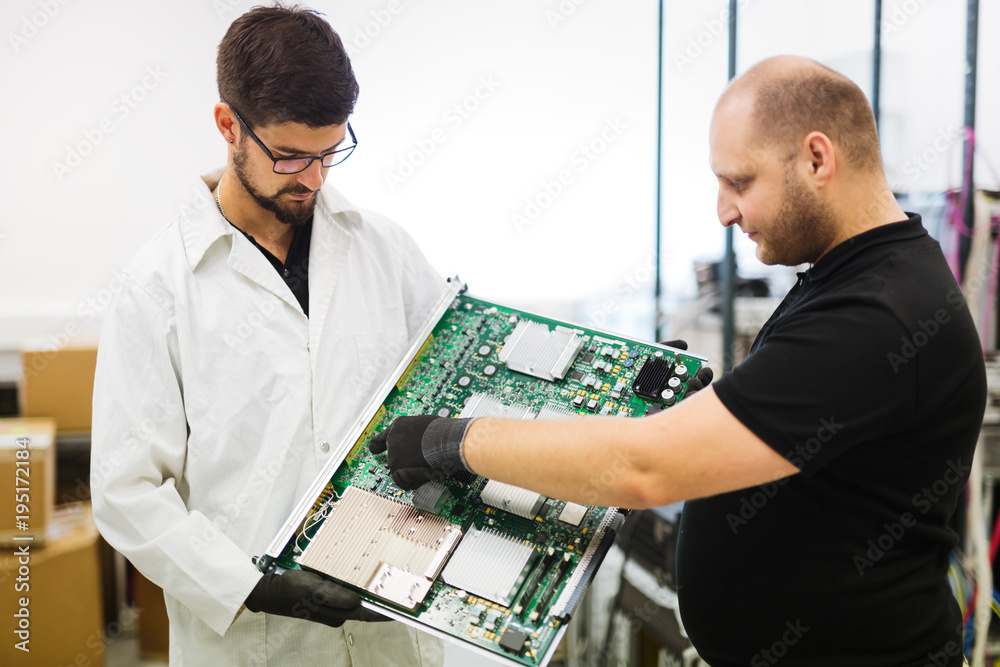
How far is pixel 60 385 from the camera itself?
3301mm

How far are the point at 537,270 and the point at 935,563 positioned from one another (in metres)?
2.95

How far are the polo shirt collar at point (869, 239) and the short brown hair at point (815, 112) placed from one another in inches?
4.9

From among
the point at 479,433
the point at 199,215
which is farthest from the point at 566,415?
the point at 199,215

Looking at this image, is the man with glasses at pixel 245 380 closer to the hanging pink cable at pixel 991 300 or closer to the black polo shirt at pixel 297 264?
the black polo shirt at pixel 297 264

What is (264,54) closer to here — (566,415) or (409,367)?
(409,367)

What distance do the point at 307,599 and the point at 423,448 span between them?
1.23ft

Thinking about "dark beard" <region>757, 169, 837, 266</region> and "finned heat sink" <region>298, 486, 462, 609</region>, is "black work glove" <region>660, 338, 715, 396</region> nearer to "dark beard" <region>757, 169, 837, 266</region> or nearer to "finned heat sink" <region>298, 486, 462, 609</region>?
"dark beard" <region>757, 169, 837, 266</region>

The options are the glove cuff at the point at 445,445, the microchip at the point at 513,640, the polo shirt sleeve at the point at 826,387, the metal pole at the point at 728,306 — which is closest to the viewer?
the polo shirt sleeve at the point at 826,387

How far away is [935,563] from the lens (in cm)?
137

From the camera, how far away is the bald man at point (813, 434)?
1120mm

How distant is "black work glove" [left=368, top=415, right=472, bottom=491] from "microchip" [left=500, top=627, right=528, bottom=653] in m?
0.31

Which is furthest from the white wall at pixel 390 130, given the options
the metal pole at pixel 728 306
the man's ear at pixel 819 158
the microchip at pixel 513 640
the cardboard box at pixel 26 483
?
the microchip at pixel 513 640

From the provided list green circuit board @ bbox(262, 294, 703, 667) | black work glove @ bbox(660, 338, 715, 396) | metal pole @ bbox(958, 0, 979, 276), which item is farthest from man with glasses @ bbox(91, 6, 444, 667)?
metal pole @ bbox(958, 0, 979, 276)

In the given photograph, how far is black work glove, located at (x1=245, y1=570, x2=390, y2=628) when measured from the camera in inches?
52.4
